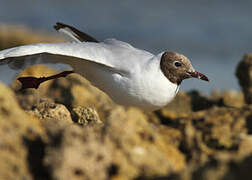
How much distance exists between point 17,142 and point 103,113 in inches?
131

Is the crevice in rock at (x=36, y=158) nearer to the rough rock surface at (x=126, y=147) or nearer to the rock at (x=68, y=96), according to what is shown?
the rough rock surface at (x=126, y=147)

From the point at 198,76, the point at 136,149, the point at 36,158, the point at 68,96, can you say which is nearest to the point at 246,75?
the point at 198,76

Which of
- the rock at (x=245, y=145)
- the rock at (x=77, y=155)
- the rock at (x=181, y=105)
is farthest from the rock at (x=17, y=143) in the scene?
the rock at (x=181, y=105)

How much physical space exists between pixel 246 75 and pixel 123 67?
3.92 metres

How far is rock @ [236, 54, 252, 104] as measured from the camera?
8.41m

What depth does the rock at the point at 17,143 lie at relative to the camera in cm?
264

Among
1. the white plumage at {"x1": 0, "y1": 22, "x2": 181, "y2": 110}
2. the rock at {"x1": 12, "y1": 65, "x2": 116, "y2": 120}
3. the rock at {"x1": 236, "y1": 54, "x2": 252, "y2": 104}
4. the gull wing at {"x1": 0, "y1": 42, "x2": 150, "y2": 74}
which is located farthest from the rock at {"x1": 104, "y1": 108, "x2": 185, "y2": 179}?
the rock at {"x1": 236, "y1": 54, "x2": 252, "y2": 104}

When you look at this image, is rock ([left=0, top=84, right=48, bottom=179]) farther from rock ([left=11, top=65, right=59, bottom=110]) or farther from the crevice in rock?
rock ([left=11, top=65, right=59, bottom=110])

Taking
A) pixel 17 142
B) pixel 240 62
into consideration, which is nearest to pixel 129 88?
pixel 17 142

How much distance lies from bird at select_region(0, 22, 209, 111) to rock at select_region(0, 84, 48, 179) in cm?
236

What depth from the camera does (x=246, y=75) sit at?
862 cm

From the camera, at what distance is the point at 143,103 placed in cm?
550

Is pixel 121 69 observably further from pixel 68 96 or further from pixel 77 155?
pixel 77 155

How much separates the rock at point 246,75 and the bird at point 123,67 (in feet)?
8.73
